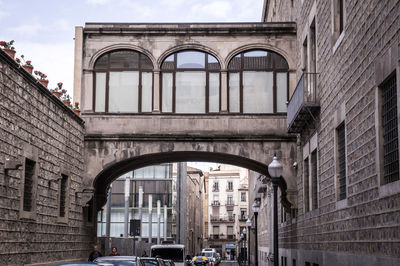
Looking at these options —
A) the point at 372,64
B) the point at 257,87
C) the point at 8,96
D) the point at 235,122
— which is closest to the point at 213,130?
the point at 235,122

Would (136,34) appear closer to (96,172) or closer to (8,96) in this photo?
(96,172)

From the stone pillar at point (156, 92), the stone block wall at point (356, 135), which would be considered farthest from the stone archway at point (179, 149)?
the stone block wall at point (356, 135)

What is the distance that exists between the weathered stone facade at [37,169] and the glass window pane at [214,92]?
493cm

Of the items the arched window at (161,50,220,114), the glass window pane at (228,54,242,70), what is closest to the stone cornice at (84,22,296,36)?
the arched window at (161,50,220,114)

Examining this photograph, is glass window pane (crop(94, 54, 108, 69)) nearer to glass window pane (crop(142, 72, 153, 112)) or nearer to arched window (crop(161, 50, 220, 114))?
glass window pane (crop(142, 72, 153, 112))

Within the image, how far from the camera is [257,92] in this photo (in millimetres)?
25156

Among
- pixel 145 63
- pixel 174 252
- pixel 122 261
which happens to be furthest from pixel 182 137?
pixel 122 261

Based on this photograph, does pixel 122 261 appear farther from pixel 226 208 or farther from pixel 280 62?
pixel 226 208

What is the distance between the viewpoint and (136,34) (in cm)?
2531

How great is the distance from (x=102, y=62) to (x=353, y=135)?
44.6ft

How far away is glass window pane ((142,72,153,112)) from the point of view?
25.1 meters

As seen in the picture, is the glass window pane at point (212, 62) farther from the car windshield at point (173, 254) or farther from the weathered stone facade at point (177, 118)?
the car windshield at point (173, 254)

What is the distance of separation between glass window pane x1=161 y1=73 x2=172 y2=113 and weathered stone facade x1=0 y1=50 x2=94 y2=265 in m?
3.22

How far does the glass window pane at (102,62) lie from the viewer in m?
25.3
